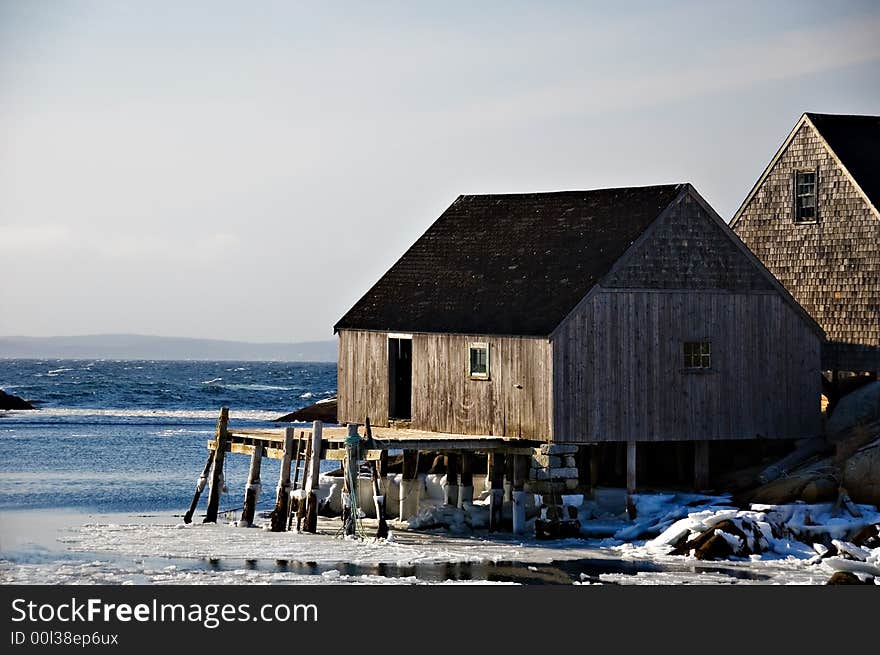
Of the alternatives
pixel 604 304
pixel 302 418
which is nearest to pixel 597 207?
pixel 604 304

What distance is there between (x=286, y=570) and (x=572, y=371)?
7916 mm

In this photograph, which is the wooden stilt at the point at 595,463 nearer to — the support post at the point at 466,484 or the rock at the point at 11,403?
the support post at the point at 466,484

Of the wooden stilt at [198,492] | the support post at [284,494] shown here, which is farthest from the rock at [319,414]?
the support post at [284,494]

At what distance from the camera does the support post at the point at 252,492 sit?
41391mm

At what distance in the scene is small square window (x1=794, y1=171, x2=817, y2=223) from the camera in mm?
45906

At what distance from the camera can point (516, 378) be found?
3953cm

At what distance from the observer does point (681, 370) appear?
40125 mm

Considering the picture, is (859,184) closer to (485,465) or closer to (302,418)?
(485,465)

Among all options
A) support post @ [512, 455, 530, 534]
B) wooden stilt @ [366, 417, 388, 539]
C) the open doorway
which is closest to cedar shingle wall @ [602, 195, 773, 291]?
support post @ [512, 455, 530, 534]

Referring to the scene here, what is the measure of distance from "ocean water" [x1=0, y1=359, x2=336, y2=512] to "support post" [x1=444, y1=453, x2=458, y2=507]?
6497 millimetres

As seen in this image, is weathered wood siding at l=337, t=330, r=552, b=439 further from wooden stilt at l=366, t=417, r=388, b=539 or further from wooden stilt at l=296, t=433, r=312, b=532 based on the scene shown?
wooden stilt at l=296, t=433, r=312, b=532

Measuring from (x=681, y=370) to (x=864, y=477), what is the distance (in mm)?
4479

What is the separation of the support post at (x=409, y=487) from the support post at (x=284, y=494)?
3034 mm

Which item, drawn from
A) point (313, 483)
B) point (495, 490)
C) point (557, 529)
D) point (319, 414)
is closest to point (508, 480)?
point (495, 490)
